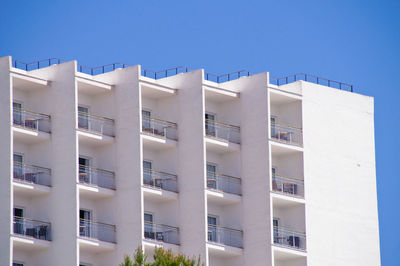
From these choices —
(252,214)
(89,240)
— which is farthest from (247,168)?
(89,240)

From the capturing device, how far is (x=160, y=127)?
4774 inches

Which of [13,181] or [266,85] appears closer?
[13,181]

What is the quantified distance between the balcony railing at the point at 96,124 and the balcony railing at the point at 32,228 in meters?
6.70

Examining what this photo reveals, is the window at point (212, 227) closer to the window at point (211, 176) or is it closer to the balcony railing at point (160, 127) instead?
the window at point (211, 176)

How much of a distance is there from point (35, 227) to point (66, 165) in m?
4.14

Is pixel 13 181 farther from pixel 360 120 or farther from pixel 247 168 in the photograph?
pixel 360 120

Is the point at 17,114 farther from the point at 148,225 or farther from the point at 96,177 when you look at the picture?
the point at 148,225

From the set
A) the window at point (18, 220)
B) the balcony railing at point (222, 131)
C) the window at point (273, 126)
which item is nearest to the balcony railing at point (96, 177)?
the window at point (18, 220)

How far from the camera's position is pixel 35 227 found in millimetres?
115188

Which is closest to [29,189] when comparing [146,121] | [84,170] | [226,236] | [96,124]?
[84,170]

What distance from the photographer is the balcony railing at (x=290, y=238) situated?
399 ft

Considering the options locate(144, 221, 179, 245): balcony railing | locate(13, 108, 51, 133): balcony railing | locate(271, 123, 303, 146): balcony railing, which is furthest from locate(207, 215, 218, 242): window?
locate(13, 108, 51, 133): balcony railing

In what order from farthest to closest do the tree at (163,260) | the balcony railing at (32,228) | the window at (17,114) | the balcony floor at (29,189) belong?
the window at (17,114)
the balcony floor at (29,189)
the balcony railing at (32,228)
the tree at (163,260)

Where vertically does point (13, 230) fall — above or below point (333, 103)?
below
